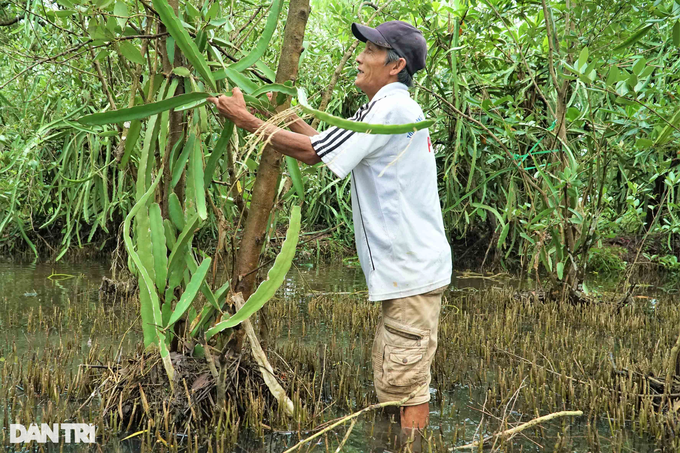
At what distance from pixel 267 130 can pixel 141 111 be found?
14.4 inches

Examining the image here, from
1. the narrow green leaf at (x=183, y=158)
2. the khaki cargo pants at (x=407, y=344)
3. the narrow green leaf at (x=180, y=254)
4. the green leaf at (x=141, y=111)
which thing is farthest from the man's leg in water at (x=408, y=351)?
the green leaf at (x=141, y=111)

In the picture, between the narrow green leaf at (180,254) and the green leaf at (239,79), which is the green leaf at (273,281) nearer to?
the narrow green leaf at (180,254)

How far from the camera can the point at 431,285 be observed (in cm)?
206

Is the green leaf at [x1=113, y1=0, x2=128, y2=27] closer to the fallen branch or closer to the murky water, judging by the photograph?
the murky water

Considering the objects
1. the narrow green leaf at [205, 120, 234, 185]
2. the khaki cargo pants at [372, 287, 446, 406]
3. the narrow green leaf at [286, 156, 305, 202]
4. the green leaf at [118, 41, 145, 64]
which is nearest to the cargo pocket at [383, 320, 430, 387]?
the khaki cargo pants at [372, 287, 446, 406]

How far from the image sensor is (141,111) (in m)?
1.78

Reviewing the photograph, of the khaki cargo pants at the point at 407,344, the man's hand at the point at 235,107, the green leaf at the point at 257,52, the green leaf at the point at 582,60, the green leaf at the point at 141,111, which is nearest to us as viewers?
the green leaf at the point at 141,111

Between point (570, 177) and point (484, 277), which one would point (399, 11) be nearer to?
point (570, 177)

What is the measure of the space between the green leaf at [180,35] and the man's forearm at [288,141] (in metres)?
0.16

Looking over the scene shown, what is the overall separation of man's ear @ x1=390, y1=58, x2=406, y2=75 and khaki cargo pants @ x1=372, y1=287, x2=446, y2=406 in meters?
0.76

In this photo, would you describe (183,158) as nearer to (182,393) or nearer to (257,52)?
(257,52)

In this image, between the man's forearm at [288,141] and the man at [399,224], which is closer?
the man's forearm at [288,141]

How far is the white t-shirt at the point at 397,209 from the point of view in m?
2.00

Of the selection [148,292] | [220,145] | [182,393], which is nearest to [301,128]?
[220,145]
